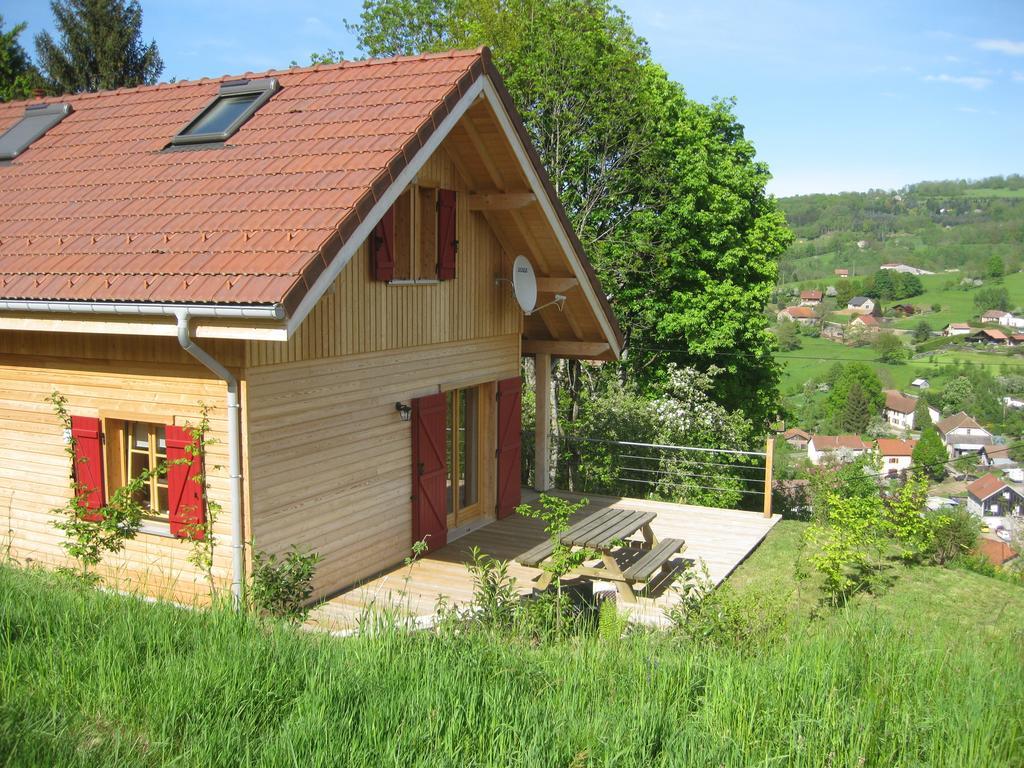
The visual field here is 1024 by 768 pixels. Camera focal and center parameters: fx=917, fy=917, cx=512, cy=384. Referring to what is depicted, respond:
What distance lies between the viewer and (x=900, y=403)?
171 ft

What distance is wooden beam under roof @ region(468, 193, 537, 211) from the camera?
10719 millimetres

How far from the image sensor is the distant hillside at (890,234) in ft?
238

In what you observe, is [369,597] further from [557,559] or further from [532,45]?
[532,45]

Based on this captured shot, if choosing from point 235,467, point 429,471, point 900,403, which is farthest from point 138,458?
point 900,403

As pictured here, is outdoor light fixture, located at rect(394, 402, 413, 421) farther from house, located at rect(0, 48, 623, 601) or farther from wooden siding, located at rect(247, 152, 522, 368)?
wooden siding, located at rect(247, 152, 522, 368)

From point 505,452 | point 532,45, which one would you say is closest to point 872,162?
point 532,45

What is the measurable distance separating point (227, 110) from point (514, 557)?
19.7ft

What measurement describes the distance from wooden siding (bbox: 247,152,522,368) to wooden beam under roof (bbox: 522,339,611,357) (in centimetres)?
115

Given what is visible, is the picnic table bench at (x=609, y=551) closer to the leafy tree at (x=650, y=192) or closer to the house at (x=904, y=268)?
the leafy tree at (x=650, y=192)

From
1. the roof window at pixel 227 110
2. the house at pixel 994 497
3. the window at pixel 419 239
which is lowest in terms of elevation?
the house at pixel 994 497

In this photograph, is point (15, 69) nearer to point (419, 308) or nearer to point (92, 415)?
point (419, 308)

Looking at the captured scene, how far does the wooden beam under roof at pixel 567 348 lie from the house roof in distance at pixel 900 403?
43054 mm

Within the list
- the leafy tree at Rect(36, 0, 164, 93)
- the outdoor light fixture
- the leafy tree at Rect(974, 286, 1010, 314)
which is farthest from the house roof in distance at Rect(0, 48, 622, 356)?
the leafy tree at Rect(974, 286, 1010, 314)

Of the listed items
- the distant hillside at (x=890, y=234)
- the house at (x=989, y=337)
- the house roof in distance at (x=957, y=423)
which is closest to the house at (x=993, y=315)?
the house at (x=989, y=337)
